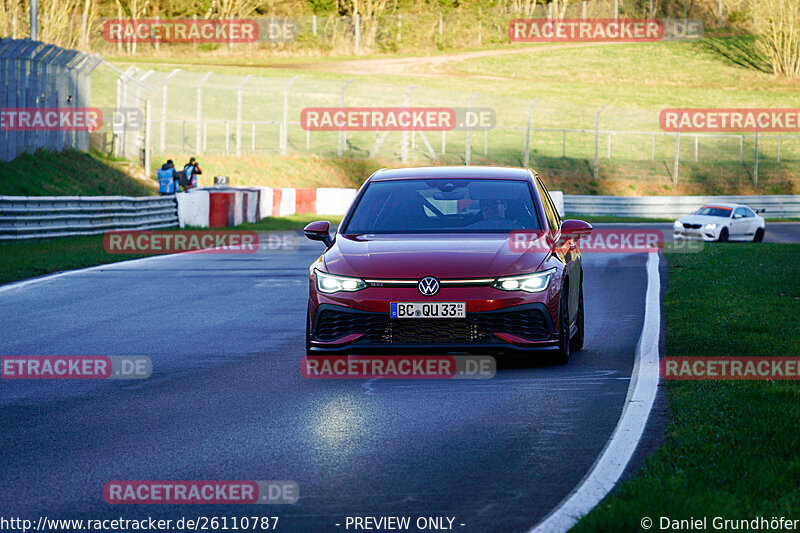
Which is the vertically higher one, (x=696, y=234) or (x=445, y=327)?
(x=445, y=327)

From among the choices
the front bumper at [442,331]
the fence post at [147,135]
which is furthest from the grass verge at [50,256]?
the fence post at [147,135]

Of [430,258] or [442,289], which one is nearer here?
[442,289]

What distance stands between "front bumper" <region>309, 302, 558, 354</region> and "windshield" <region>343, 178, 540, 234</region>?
1112 mm

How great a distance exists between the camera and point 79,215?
25.5 meters

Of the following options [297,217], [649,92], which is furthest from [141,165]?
[649,92]

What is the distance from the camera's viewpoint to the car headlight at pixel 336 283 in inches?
347

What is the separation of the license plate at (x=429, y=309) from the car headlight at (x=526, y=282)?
324 millimetres

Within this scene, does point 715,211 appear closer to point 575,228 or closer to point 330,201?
point 330,201

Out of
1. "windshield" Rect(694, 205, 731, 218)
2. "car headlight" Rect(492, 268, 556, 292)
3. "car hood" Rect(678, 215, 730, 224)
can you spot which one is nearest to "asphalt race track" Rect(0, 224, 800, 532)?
"car headlight" Rect(492, 268, 556, 292)

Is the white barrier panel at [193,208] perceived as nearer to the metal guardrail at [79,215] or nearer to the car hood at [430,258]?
the metal guardrail at [79,215]

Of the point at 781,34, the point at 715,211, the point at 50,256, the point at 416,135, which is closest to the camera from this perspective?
the point at 50,256

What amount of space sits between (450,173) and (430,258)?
1705 mm

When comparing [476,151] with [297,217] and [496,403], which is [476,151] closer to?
[297,217]

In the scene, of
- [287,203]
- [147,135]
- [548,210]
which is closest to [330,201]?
[287,203]
